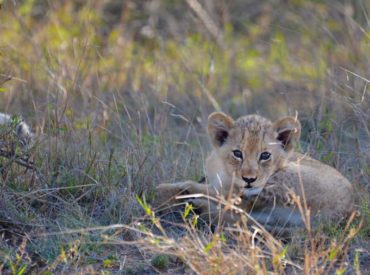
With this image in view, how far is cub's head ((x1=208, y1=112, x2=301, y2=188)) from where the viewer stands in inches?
220

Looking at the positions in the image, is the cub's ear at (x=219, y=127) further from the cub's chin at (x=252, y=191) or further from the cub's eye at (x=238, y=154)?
the cub's chin at (x=252, y=191)

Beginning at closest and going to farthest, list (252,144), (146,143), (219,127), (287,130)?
(252,144)
(287,130)
(219,127)
(146,143)

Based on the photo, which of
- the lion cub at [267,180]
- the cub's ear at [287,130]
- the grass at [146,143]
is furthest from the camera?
the cub's ear at [287,130]

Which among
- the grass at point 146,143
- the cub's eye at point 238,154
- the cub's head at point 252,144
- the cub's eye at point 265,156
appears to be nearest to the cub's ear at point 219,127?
the cub's head at point 252,144

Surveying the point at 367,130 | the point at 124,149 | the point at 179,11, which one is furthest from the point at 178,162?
the point at 179,11

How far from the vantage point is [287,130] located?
588cm

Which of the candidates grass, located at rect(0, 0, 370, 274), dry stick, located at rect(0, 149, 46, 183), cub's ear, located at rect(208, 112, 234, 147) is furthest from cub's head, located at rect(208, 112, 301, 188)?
dry stick, located at rect(0, 149, 46, 183)

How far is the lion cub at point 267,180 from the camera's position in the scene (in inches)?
219

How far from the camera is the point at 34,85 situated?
26.7 feet

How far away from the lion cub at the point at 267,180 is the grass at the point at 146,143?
0.19m

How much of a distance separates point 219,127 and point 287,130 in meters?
0.45

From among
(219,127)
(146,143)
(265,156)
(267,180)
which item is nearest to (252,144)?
(265,156)

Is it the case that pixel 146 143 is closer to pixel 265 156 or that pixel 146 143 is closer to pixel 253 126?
pixel 253 126

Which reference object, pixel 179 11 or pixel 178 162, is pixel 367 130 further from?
pixel 179 11
